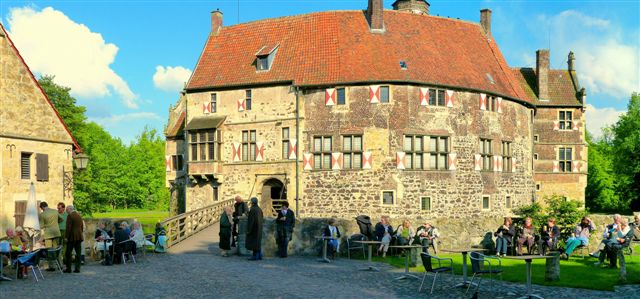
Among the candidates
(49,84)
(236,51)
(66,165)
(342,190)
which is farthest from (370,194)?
(49,84)

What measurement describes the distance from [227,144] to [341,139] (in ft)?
20.6

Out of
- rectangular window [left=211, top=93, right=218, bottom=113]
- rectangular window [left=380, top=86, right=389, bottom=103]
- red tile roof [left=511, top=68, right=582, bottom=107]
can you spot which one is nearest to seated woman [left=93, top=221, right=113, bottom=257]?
rectangular window [left=211, top=93, right=218, bottom=113]

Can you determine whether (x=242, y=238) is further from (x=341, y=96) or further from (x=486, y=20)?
(x=486, y=20)

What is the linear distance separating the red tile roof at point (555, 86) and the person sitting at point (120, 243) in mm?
30085

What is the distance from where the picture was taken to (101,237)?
16719mm

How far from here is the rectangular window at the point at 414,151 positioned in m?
30.0

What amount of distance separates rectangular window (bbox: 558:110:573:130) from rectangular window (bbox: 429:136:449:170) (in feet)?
44.8

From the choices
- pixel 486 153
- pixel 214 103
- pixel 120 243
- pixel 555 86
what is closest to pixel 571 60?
pixel 555 86

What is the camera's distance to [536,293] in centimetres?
1133

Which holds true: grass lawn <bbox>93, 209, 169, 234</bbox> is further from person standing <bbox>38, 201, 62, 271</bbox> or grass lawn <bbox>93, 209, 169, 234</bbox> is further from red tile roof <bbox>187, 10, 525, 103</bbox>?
person standing <bbox>38, 201, 62, 271</bbox>

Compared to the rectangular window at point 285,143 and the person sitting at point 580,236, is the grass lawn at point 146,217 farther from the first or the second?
the person sitting at point 580,236

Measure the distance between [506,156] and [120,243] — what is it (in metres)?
23.7

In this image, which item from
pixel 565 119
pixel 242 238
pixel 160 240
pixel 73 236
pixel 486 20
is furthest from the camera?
pixel 565 119

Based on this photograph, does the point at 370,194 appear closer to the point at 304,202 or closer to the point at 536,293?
the point at 304,202
